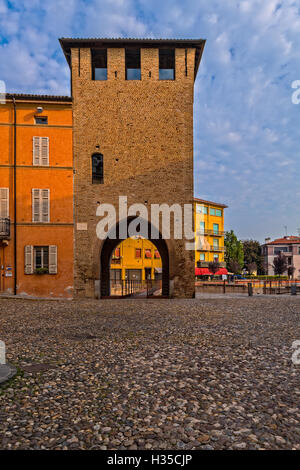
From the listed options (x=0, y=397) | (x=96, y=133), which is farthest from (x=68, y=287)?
(x=0, y=397)

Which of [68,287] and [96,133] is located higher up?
[96,133]

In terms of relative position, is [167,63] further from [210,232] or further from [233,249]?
[233,249]

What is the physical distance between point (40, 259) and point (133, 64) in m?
14.1

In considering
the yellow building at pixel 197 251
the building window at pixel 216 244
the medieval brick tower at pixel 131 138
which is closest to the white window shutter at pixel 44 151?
the medieval brick tower at pixel 131 138

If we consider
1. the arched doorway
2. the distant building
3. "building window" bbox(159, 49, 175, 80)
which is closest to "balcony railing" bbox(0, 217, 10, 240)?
the arched doorway

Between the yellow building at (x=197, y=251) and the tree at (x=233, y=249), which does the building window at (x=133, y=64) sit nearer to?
the yellow building at (x=197, y=251)

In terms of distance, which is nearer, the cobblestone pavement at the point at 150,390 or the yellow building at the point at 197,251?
the cobblestone pavement at the point at 150,390

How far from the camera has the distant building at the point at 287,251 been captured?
67.2 m

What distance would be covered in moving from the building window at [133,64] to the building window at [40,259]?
1202 centimetres

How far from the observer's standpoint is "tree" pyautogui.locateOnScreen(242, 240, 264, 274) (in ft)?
245

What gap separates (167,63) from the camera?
20141 millimetres

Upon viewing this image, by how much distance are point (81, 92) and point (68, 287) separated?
39.7ft
